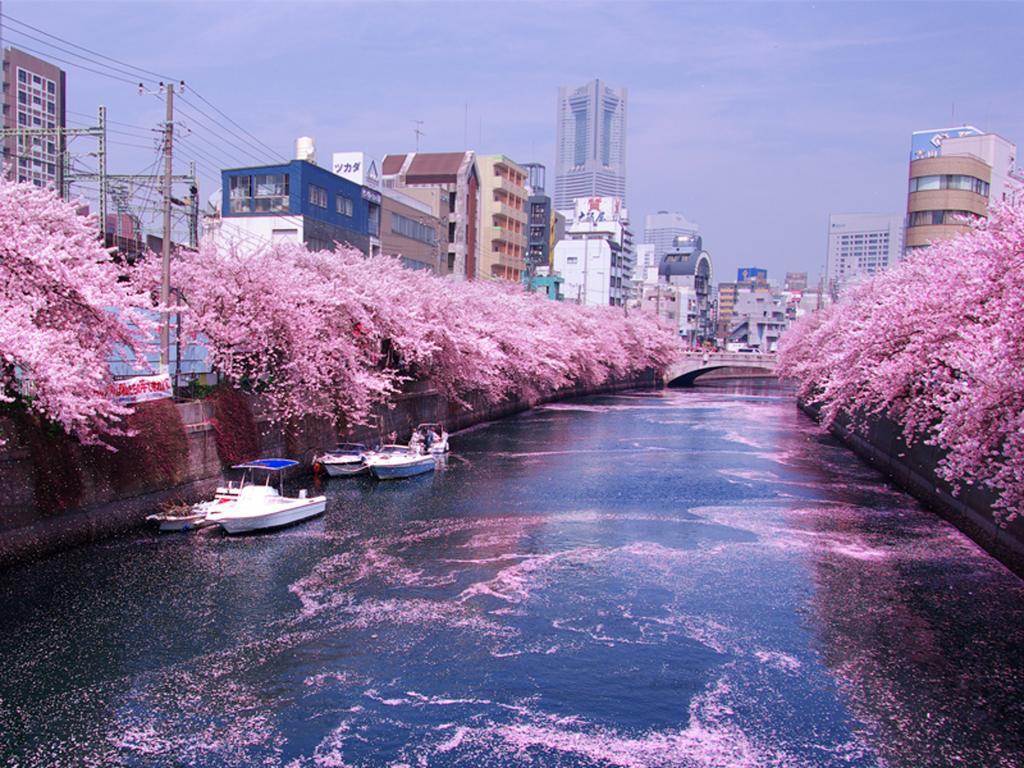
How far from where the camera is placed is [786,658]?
18547mm

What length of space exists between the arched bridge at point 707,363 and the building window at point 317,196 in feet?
206

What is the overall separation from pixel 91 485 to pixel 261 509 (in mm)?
4966

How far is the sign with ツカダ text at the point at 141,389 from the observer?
2585cm

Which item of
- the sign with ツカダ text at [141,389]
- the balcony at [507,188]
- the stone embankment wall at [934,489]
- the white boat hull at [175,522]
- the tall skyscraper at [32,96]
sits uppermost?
the tall skyscraper at [32,96]

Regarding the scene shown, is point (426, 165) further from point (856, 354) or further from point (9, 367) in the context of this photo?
point (9, 367)

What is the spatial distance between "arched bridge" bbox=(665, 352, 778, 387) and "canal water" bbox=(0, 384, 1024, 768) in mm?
78470

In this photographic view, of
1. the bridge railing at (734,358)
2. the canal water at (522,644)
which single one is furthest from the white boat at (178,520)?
the bridge railing at (734,358)

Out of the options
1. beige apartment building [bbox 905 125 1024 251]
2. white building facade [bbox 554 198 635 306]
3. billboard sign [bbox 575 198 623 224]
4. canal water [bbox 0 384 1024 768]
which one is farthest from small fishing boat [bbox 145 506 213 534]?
billboard sign [bbox 575 198 623 224]

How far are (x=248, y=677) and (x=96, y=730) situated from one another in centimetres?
286

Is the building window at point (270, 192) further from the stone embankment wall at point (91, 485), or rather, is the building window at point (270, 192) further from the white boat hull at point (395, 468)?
the white boat hull at point (395, 468)

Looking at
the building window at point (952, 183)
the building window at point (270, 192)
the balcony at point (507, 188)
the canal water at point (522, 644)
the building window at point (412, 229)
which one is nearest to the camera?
the canal water at point (522, 644)

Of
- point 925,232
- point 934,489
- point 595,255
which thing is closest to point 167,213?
point 934,489

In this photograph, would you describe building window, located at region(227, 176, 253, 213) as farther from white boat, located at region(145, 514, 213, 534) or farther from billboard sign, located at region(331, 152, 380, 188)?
white boat, located at region(145, 514, 213, 534)

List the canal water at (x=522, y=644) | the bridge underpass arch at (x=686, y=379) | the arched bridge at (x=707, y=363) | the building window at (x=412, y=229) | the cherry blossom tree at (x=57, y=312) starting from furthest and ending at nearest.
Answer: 1. the bridge underpass arch at (x=686, y=379)
2. the arched bridge at (x=707, y=363)
3. the building window at (x=412, y=229)
4. the cherry blossom tree at (x=57, y=312)
5. the canal water at (x=522, y=644)
